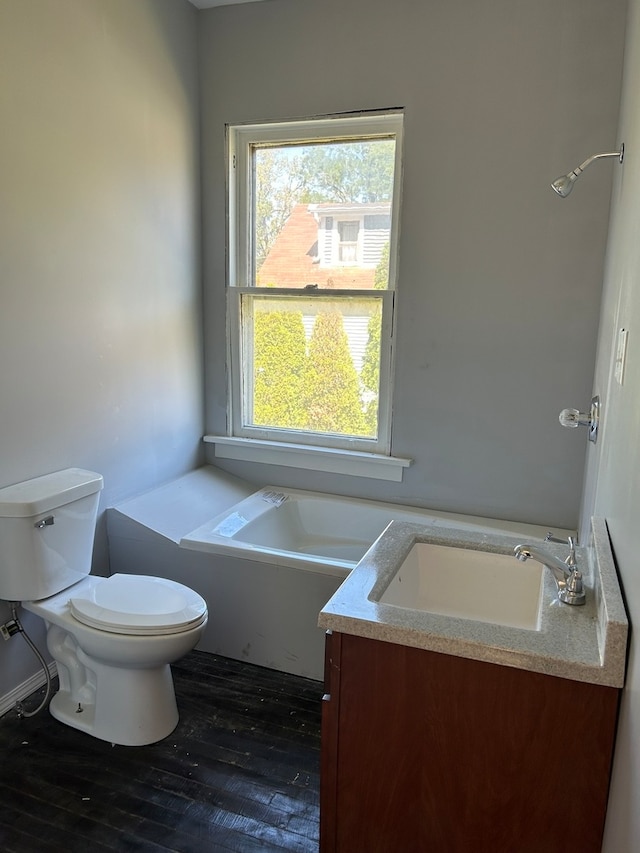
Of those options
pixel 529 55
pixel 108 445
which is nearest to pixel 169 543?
pixel 108 445

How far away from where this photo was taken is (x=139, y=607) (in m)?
1.98

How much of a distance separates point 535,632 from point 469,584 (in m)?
0.41

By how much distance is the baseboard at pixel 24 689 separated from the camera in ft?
7.06

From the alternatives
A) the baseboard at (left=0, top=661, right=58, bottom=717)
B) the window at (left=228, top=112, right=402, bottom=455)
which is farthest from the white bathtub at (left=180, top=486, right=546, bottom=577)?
the baseboard at (left=0, top=661, right=58, bottom=717)

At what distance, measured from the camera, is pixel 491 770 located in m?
1.19

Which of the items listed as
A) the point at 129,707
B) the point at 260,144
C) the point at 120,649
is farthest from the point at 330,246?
the point at 129,707

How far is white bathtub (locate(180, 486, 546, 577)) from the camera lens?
263 cm

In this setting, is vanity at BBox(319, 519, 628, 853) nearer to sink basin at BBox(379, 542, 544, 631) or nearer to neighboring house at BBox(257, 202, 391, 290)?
sink basin at BBox(379, 542, 544, 631)

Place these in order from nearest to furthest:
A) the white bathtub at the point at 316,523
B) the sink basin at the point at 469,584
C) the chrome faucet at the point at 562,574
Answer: the chrome faucet at the point at 562,574, the sink basin at the point at 469,584, the white bathtub at the point at 316,523

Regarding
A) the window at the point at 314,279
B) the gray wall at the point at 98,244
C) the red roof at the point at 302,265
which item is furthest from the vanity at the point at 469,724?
the red roof at the point at 302,265

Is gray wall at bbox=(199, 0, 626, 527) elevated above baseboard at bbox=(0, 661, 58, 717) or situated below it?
above

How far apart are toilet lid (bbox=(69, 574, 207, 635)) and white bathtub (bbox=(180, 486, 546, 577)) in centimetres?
38

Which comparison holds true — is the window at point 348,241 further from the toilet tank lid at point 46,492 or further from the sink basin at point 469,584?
the sink basin at point 469,584

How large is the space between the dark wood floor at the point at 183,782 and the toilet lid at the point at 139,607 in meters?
0.43
